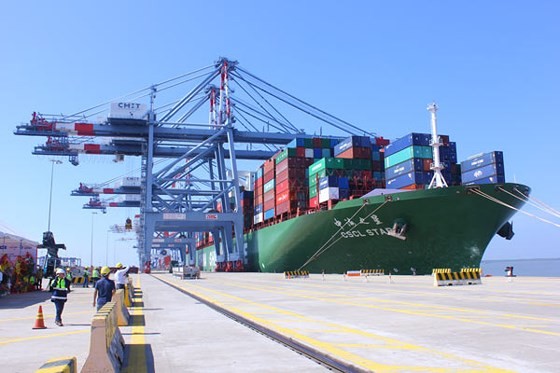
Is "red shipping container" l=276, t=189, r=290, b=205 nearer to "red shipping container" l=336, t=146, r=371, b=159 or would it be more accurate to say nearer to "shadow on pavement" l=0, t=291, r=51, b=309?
"red shipping container" l=336, t=146, r=371, b=159

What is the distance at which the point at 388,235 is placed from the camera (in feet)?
115

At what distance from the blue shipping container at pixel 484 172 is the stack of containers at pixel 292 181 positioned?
1703cm

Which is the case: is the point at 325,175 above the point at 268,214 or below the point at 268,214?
above

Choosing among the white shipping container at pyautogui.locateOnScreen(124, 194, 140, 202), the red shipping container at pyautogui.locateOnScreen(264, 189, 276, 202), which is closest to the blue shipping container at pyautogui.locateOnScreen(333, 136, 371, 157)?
the red shipping container at pyautogui.locateOnScreen(264, 189, 276, 202)

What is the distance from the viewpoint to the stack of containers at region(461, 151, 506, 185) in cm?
3406

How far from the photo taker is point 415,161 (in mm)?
36938

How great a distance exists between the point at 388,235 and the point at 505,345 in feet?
87.8

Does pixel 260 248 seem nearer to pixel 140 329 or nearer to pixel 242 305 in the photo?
pixel 242 305

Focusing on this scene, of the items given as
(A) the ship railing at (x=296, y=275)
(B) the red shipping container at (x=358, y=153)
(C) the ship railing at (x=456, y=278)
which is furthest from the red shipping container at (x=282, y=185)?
(C) the ship railing at (x=456, y=278)

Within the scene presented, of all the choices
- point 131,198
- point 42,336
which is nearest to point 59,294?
point 42,336

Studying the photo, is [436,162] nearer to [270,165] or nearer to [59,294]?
[270,165]

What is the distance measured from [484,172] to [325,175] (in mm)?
13327

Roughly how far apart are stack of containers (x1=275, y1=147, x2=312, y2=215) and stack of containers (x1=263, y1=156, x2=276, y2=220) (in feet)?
10.3

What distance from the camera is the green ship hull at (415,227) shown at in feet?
104
